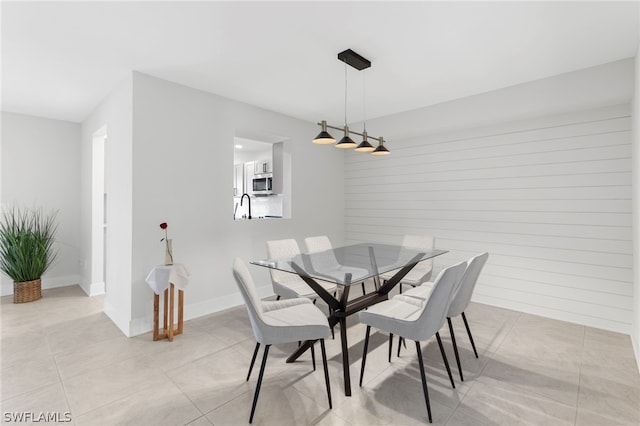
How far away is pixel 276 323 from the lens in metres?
1.96

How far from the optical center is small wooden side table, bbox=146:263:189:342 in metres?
2.89

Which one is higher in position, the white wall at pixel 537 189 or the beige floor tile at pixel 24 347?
the white wall at pixel 537 189

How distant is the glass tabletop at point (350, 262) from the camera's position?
2.27m

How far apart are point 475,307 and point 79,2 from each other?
4.80 meters

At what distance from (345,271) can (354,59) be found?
1854 millimetres

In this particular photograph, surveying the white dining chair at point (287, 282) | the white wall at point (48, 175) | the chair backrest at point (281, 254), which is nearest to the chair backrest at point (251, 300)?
Answer: the white dining chair at point (287, 282)

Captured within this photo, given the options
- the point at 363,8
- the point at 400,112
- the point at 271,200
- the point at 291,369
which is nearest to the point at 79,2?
the point at 363,8

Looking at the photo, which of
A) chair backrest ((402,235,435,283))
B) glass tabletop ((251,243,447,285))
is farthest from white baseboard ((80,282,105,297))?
chair backrest ((402,235,435,283))

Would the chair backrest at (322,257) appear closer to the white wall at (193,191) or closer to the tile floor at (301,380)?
the tile floor at (301,380)

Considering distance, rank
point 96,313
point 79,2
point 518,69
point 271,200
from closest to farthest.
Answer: point 79,2, point 518,69, point 96,313, point 271,200

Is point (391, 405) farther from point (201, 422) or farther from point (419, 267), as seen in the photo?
point (419, 267)

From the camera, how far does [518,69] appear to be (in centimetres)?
300

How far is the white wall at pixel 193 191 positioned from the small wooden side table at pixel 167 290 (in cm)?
25

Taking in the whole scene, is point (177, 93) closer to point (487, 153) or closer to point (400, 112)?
point (400, 112)
